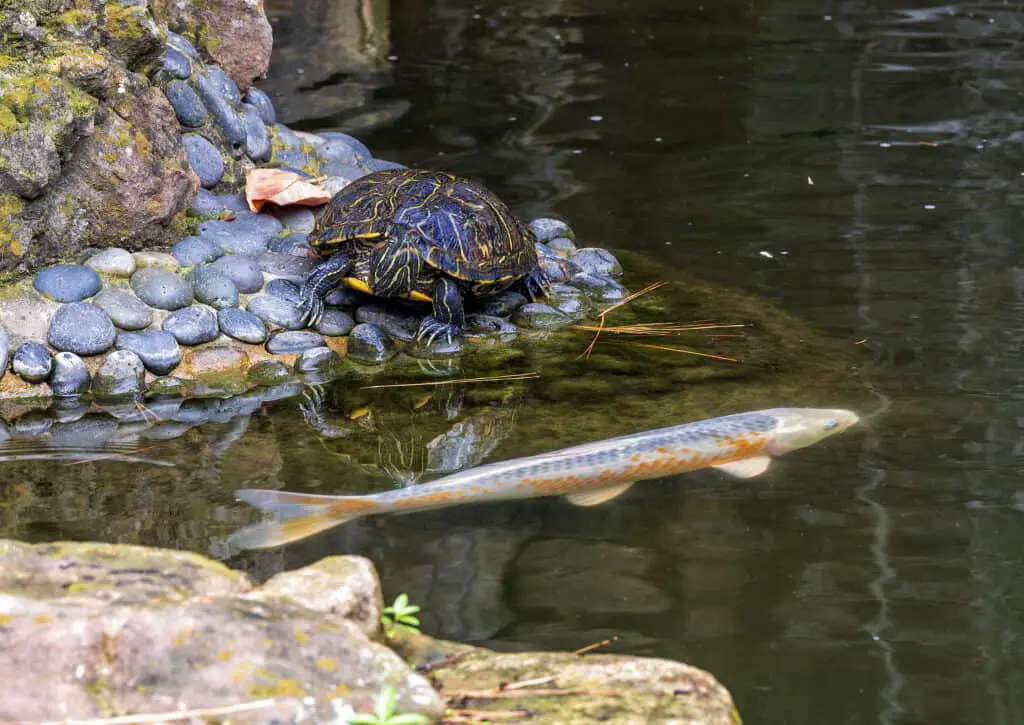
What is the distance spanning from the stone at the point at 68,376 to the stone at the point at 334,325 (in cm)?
109

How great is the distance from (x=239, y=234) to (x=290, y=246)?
27 centimetres

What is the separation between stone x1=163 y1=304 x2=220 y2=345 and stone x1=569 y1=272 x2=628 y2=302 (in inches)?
77.9

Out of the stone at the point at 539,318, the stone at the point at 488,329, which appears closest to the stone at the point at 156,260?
the stone at the point at 488,329

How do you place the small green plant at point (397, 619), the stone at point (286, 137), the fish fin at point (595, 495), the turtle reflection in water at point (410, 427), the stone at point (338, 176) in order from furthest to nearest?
the stone at point (286, 137)
the stone at point (338, 176)
the turtle reflection in water at point (410, 427)
the fish fin at point (595, 495)
the small green plant at point (397, 619)

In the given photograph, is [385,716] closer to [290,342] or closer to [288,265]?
[290,342]

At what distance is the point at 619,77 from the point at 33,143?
617cm

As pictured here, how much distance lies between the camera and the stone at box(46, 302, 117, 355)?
5.31 m

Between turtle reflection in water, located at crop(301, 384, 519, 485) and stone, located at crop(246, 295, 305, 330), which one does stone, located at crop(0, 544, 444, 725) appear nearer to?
turtle reflection in water, located at crop(301, 384, 519, 485)

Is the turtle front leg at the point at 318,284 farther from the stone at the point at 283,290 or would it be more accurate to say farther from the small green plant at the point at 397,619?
the small green plant at the point at 397,619

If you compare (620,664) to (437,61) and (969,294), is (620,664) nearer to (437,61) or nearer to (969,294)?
(969,294)

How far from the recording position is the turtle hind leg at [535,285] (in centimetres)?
623

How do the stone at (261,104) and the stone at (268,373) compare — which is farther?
the stone at (261,104)

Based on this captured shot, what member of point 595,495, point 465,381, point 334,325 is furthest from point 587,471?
point 334,325

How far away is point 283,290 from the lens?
591 cm
